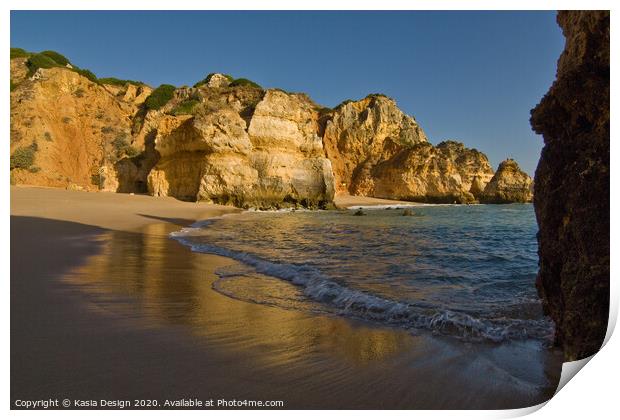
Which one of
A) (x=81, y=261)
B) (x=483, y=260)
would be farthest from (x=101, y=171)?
(x=483, y=260)

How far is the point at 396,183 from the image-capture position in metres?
44.0

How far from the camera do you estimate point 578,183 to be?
215 cm

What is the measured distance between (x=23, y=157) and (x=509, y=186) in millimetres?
45047

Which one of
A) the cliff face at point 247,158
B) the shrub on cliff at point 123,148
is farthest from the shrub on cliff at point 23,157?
the cliff face at point 247,158

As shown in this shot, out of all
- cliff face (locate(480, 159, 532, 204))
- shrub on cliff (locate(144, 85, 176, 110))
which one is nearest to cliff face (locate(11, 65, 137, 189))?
shrub on cliff (locate(144, 85, 176, 110))

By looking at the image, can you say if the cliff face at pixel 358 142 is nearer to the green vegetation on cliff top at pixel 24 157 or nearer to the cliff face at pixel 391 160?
the cliff face at pixel 391 160

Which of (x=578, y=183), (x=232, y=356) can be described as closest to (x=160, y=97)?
(x=232, y=356)

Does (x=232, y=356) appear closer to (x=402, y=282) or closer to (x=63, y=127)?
(x=402, y=282)

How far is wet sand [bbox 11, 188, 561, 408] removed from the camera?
187 centimetres

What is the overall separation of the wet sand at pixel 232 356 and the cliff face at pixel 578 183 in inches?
15.5

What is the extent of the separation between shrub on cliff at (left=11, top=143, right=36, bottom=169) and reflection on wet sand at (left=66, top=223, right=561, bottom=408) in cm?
2485

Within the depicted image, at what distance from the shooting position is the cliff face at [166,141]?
Answer: 23.7m

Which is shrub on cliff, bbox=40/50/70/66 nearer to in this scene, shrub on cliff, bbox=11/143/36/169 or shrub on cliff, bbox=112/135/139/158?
shrub on cliff, bbox=112/135/139/158
